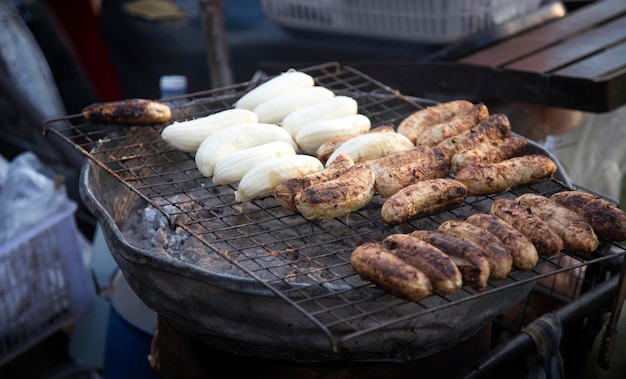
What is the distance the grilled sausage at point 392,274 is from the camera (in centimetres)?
189

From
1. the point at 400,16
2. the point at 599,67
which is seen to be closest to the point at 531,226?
the point at 599,67

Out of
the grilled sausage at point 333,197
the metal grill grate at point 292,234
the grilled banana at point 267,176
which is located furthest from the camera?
the grilled banana at point 267,176

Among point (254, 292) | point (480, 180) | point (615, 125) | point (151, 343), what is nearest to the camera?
point (254, 292)

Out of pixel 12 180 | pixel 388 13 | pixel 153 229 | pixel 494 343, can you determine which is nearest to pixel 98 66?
pixel 12 180

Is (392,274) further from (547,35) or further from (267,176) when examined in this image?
(547,35)

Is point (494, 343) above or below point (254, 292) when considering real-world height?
below

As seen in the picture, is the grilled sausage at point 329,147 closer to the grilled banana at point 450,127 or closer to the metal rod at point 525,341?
the grilled banana at point 450,127

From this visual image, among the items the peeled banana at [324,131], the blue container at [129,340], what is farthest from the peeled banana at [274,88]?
the blue container at [129,340]

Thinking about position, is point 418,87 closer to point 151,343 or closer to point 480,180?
point 480,180

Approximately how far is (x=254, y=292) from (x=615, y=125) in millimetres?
4607

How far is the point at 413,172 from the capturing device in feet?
8.46

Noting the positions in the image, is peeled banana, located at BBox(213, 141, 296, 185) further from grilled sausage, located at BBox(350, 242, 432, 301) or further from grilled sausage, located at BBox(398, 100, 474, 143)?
grilled sausage, located at BBox(350, 242, 432, 301)

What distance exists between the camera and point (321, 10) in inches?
207

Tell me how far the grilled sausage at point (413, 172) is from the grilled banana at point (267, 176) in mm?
328
